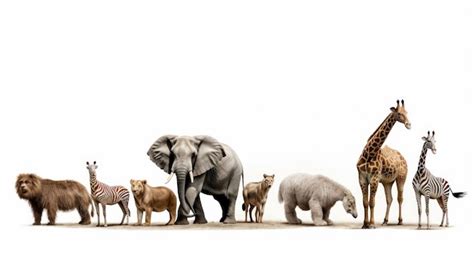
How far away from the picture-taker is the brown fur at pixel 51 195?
1188 cm

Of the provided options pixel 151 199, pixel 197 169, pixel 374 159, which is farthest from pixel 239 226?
pixel 374 159

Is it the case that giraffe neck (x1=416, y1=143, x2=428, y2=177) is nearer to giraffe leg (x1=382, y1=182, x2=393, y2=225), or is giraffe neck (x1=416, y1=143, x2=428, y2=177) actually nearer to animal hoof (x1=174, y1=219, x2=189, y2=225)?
giraffe leg (x1=382, y1=182, x2=393, y2=225)

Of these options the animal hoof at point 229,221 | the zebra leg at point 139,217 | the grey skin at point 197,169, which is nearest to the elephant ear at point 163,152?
the grey skin at point 197,169

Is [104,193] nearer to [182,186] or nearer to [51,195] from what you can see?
[51,195]

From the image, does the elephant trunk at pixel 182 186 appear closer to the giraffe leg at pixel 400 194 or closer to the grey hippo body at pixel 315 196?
the grey hippo body at pixel 315 196

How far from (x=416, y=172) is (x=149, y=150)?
10.9 ft

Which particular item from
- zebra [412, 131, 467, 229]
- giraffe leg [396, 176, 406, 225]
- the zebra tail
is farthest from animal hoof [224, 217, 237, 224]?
the zebra tail

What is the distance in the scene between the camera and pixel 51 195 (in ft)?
39.2

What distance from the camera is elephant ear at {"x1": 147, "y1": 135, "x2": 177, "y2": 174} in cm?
1212

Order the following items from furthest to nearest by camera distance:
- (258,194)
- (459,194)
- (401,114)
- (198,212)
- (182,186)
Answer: (198,212) < (258,194) < (459,194) < (182,186) < (401,114)

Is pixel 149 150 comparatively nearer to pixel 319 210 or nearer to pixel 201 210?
pixel 201 210

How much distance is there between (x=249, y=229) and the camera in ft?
37.9

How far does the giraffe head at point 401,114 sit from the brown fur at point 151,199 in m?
2.90

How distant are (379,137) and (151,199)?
282cm
